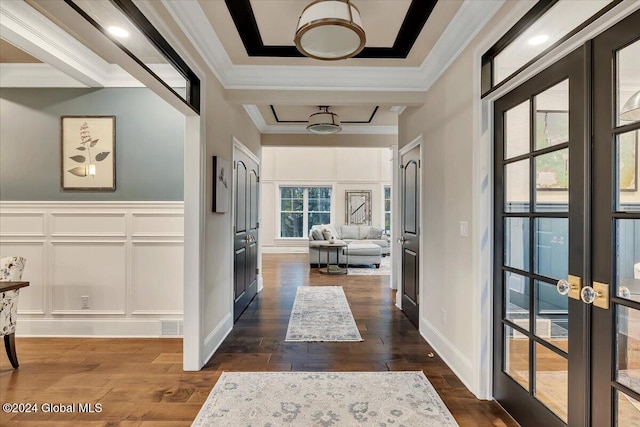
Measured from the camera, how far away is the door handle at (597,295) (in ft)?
4.61

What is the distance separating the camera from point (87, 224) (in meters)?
3.41

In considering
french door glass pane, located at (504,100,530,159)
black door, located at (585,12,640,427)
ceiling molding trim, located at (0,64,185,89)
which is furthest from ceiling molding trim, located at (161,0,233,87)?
black door, located at (585,12,640,427)

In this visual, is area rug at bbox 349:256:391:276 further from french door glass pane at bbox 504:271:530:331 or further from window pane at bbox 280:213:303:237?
french door glass pane at bbox 504:271:530:331

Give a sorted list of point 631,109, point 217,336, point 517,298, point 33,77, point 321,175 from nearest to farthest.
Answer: point 631,109
point 517,298
point 217,336
point 33,77
point 321,175

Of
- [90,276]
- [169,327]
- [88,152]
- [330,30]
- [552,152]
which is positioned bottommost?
[169,327]

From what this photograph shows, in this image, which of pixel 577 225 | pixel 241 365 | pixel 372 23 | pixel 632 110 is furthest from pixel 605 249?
pixel 241 365

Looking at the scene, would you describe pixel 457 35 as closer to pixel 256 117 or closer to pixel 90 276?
pixel 256 117

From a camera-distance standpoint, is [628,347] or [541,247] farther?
[541,247]

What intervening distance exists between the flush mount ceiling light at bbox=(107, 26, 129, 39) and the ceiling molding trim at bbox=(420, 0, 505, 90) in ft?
6.99

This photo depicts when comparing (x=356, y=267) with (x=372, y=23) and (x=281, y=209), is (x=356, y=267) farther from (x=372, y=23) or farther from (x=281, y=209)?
(x=372, y=23)

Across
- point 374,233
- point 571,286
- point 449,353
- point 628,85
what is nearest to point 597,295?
point 571,286

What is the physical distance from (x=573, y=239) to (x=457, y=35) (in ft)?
5.79

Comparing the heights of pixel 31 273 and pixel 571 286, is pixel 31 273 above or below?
below

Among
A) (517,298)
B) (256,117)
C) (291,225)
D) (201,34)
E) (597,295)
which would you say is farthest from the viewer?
(291,225)
